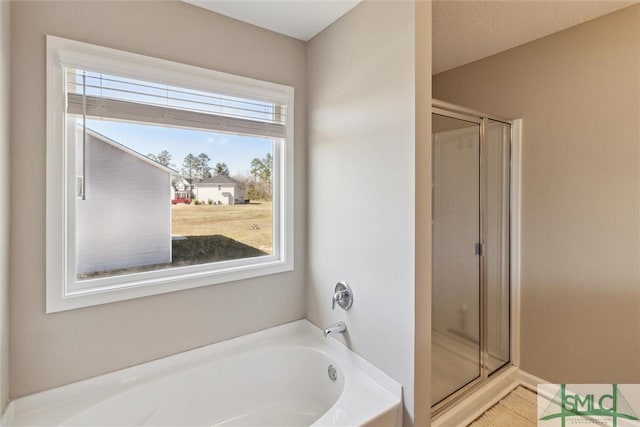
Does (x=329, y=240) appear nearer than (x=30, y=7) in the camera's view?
No

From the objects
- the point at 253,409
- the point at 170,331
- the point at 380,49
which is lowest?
the point at 253,409

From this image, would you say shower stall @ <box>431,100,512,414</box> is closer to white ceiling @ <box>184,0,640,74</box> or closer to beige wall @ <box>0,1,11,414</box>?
white ceiling @ <box>184,0,640,74</box>

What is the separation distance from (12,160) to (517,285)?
3.08m

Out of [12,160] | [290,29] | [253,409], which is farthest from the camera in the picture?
[290,29]

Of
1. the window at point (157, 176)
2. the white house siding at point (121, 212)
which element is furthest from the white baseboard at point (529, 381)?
the white house siding at point (121, 212)

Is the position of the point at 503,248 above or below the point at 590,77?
below

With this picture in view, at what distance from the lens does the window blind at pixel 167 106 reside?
1450 mm

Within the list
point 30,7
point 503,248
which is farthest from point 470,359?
point 30,7

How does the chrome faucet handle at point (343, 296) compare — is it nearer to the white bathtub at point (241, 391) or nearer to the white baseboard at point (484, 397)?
the white bathtub at point (241, 391)

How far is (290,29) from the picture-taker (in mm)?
1923

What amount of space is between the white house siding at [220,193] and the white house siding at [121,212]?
175 mm

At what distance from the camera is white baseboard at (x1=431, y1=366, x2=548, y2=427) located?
1.82 meters

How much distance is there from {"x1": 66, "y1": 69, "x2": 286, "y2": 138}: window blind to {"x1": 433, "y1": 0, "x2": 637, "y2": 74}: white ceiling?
121 centimetres

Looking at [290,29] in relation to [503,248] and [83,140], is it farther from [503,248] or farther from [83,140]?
[503,248]
